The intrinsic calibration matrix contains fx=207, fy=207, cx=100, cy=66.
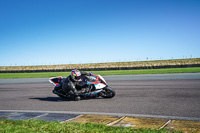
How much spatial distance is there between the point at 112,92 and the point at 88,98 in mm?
1285

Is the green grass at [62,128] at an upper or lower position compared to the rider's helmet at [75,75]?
lower

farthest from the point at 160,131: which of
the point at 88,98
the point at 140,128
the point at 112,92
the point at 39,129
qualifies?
the point at 88,98

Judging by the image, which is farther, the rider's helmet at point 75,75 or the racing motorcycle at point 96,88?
the rider's helmet at point 75,75

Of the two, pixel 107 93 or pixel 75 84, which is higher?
pixel 75 84

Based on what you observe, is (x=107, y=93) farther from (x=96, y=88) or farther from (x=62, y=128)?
(x=62, y=128)

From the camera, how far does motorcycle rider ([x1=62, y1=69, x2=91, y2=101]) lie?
29.7 feet

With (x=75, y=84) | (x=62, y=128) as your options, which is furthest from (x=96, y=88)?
(x=62, y=128)

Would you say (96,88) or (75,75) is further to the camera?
(75,75)

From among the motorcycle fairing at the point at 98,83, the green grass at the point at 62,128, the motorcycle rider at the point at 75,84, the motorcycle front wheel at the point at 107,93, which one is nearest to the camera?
the green grass at the point at 62,128

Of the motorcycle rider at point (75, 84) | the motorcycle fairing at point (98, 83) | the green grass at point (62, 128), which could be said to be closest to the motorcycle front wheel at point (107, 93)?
the motorcycle fairing at point (98, 83)

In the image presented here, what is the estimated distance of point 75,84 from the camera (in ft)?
30.1

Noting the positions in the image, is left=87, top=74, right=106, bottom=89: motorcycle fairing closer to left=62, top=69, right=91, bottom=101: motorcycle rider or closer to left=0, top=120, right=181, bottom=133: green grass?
left=62, top=69, right=91, bottom=101: motorcycle rider

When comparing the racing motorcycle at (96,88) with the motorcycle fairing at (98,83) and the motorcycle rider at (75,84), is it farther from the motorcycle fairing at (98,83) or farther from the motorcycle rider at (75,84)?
the motorcycle rider at (75,84)

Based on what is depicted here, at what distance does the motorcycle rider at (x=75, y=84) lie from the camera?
9039mm
